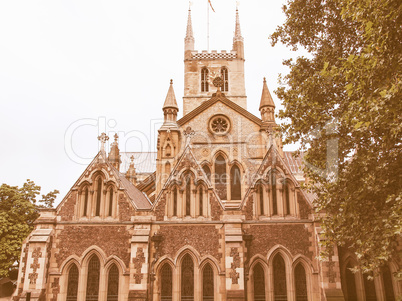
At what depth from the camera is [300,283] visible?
15.7 meters

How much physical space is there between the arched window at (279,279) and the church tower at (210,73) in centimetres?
2183

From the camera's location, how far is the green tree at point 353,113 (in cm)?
901

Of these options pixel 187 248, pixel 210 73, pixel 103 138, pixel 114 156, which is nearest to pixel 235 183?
pixel 187 248

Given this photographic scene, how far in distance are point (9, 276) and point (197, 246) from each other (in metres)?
19.6

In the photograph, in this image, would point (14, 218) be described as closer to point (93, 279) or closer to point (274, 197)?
point (93, 279)

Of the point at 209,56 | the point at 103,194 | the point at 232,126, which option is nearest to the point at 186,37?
the point at 209,56

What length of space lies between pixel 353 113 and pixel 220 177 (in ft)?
42.2

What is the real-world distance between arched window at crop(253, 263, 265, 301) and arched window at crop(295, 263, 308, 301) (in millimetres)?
1438

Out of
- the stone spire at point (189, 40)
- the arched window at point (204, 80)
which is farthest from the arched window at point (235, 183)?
the stone spire at point (189, 40)

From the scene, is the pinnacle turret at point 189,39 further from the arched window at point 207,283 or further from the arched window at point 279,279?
the arched window at point 279,279

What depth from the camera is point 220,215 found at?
54.2ft

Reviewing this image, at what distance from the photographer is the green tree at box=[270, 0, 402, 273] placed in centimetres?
901

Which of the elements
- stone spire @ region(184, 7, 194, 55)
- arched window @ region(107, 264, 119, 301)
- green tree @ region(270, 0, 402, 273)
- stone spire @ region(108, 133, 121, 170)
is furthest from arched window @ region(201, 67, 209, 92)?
arched window @ region(107, 264, 119, 301)

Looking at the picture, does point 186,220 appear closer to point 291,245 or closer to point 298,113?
point 291,245
